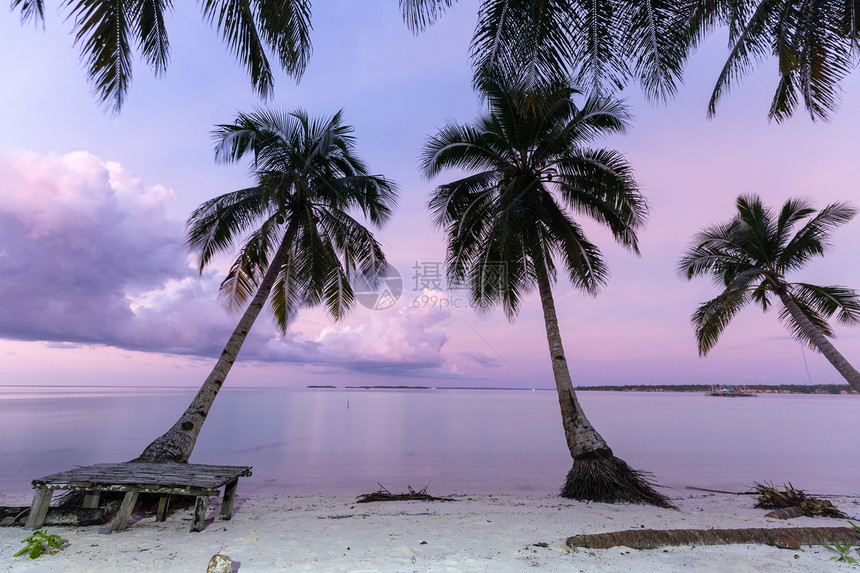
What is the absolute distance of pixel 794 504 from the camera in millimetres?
7586

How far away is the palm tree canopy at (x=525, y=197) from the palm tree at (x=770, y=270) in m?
4.39

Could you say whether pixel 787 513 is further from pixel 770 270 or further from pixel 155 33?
pixel 155 33

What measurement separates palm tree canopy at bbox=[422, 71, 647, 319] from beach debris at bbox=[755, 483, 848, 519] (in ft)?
17.3

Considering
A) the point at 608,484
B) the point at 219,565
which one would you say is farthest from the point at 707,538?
the point at 219,565

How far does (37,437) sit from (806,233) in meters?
28.6

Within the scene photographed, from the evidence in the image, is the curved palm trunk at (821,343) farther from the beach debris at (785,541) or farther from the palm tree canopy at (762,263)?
the beach debris at (785,541)

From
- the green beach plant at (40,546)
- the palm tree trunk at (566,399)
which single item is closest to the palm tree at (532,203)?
the palm tree trunk at (566,399)

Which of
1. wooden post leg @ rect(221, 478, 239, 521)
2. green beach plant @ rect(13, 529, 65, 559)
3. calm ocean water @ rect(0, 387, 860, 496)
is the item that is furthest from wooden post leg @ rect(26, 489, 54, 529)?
calm ocean water @ rect(0, 387, 860, 496)

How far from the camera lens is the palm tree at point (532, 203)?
1009cm

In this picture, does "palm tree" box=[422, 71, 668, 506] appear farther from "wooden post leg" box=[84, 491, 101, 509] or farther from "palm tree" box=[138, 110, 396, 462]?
"wooden post leg" box=[84, 491, 101, 509]

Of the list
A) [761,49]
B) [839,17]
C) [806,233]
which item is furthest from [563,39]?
[806,233]

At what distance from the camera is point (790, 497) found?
25.4 ft

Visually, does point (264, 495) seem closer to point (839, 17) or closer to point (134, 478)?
point (134, 478)

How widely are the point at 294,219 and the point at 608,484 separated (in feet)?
30.0
